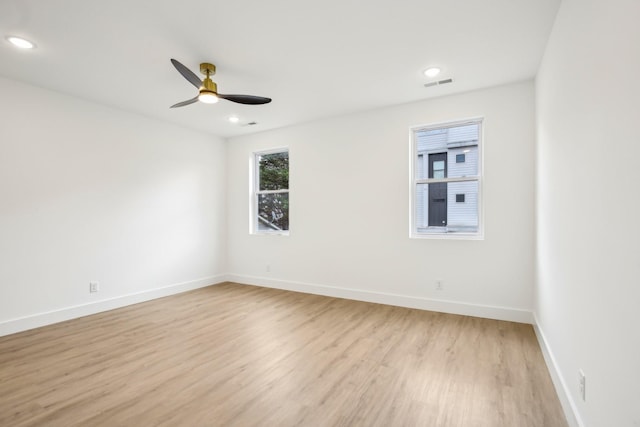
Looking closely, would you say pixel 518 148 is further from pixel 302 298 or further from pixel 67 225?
pixel 67 225

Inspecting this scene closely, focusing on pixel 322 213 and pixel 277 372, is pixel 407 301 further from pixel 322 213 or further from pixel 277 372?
pixel 277 372

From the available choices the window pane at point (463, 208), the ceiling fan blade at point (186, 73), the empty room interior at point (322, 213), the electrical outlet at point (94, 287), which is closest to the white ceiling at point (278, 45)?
the empty room interior at point (322, 213)

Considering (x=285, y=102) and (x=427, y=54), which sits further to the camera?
(x=285, y=102)

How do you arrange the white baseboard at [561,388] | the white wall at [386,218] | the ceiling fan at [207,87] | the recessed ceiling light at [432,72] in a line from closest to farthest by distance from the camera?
the white baseboard at [561,388] → the ceiling fan at [207,87] → the recessed ceiling light at [432,72] → the white wall at [386,218]

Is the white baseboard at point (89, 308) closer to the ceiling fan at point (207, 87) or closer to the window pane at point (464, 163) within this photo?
the ceiling fan at point (207, 87)

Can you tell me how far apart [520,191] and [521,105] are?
3.21 ft

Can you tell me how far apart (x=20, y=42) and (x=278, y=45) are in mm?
2215

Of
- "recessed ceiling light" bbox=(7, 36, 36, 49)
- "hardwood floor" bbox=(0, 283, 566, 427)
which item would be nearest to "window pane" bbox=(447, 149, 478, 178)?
"hardwood floor" bbox=(0, 283, 566, 427)

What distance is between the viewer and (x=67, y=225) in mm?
3660

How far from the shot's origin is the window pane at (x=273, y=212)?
17.3 ft

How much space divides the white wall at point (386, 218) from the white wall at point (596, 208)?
1.13 metres

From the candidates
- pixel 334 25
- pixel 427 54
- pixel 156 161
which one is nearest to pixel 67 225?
pixel 156 161

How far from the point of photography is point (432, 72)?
315 cm

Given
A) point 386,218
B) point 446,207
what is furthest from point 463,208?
point 386,218
